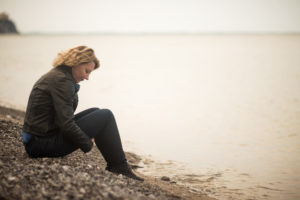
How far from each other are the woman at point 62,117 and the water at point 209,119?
2.38m

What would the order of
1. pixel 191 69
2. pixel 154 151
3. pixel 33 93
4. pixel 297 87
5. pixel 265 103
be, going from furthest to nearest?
pixel 191 69
pixel 297 87
pixel 265 103
pixel 154 151
pixel 33 93

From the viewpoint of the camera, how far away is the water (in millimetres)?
6262

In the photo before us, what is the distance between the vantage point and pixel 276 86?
19.2 metres

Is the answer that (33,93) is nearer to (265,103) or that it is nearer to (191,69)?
(265,103)

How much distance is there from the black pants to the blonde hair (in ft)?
2.12

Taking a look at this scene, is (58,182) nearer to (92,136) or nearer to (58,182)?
(58,182)

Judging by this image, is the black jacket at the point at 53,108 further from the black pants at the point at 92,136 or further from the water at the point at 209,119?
the water at the point at 209,119

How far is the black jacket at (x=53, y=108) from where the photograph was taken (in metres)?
3.32

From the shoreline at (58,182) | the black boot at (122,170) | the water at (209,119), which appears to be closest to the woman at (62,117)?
the shoreline at (58,182)

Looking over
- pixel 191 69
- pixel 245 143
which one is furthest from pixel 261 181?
pixel 191 69

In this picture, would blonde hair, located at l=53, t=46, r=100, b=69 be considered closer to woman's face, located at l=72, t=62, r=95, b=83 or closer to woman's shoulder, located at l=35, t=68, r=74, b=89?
woman's face, located at l=72, t=62, r=95, b=83

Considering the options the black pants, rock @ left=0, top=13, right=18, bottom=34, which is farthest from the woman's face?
rock @ left=0, top=13, right=18, bottom=34

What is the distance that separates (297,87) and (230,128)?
33.8ft

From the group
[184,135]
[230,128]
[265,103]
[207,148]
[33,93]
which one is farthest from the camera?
[265,103]
